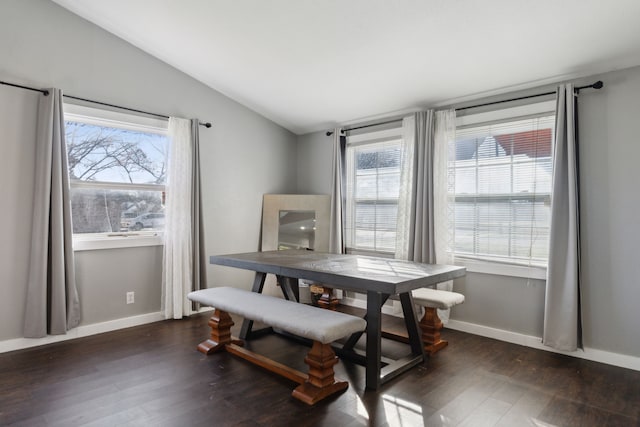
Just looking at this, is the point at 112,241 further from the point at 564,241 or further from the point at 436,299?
the point at 564,241

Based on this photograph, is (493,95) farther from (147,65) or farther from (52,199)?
(52,199)

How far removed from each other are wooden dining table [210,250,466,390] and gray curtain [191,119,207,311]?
2.47ft

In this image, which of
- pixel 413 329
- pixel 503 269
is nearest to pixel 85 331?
pixel 413 329

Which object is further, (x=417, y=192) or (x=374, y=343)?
(x=417, y=192)

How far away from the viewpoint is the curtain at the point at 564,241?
2828 millimetres

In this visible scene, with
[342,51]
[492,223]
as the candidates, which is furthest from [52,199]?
[492,223]

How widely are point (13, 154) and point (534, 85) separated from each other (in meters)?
4.30

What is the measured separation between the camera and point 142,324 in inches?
144

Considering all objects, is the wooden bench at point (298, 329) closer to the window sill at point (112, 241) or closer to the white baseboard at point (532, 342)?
the window sill at point (112, 241)

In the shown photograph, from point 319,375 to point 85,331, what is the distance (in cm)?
235

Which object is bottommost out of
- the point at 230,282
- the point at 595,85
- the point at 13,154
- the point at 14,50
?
the point at 230,282

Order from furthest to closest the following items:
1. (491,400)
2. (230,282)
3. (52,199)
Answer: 1. (230,282)
2. (52,199)
3. (491,400)

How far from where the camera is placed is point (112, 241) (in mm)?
3477

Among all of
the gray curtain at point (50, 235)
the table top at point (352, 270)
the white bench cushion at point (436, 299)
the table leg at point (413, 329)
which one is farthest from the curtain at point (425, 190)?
the gray curtain at point (50, 235)
